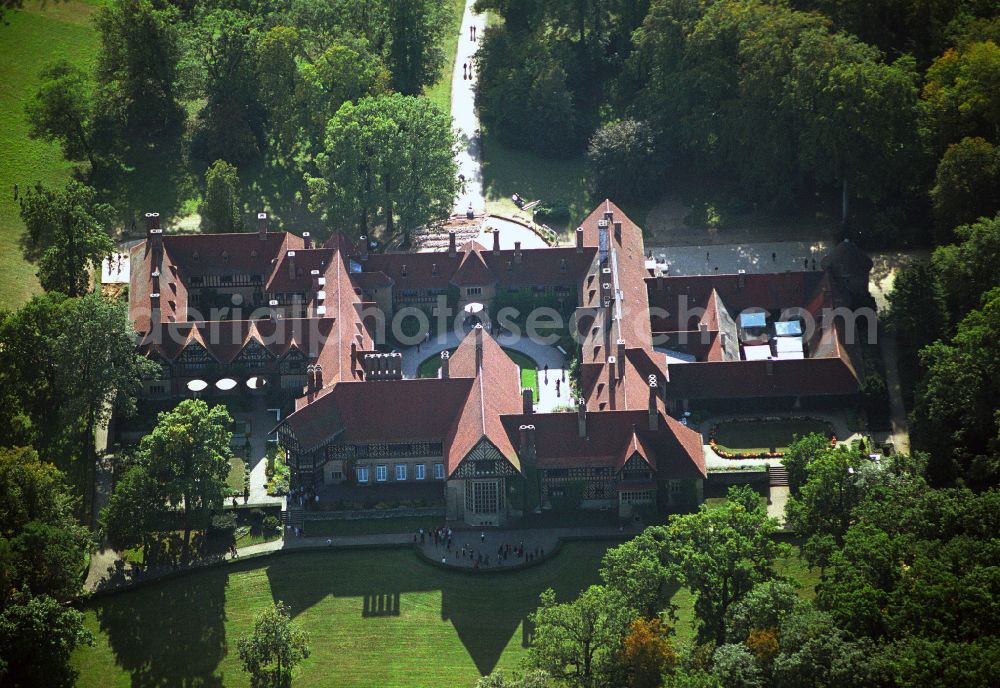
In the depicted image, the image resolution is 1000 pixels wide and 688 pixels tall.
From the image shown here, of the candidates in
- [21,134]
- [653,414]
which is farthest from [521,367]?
[21,134]

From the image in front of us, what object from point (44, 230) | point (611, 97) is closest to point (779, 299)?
point (611, 97)

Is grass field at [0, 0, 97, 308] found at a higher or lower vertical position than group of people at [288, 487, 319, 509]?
higher

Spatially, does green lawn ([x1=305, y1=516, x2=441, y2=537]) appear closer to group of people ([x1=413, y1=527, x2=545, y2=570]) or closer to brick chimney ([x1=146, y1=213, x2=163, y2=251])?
group of people ([x1=413, y1=527, x2=545, y2=570])

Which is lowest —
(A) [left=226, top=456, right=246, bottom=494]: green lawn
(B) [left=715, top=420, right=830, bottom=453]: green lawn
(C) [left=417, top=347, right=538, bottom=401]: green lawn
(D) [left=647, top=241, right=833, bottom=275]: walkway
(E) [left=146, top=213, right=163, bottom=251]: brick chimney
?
(A) [left=226, top=456, right=246, bottom=494]: green lawn

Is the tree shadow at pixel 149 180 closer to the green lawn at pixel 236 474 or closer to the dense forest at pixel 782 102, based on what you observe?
the dense forest at pixel 782 102

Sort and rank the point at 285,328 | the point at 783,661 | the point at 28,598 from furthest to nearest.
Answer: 1. the point at 285,328
2. the point at 28,598
3. the point at 783,661

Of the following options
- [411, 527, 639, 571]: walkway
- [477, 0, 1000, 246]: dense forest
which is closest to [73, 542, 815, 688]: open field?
[411, 527, 639, 571]: walkway

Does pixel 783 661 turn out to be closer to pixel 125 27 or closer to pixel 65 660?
pixel 65 660
